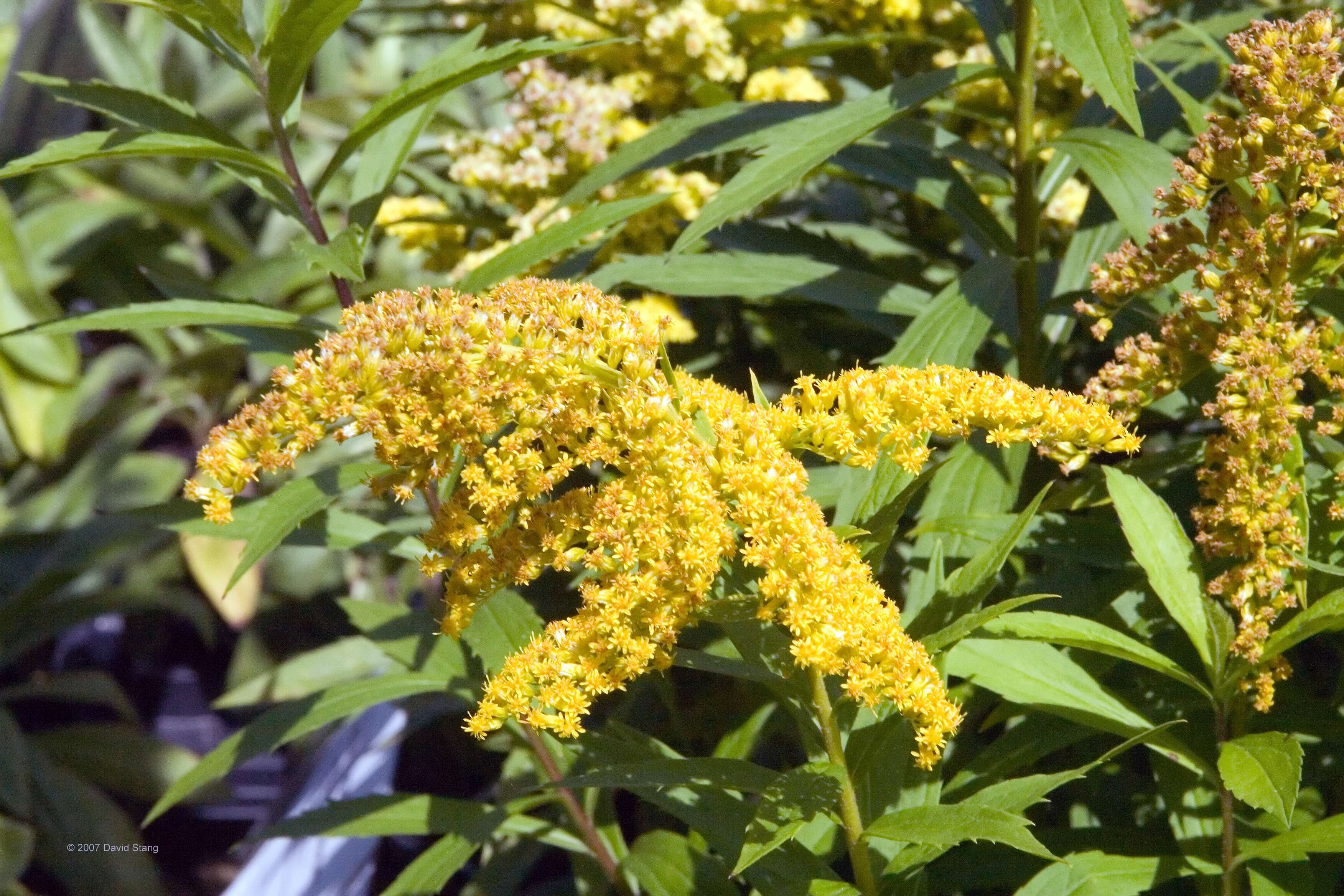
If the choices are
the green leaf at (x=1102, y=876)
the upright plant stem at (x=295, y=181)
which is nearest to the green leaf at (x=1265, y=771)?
the green leaf at (x=1102, y=876)

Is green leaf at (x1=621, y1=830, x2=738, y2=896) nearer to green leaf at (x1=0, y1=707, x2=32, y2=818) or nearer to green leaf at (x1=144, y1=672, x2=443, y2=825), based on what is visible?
green leaf at (x1=144, y1=672, x2=443, y2=825)

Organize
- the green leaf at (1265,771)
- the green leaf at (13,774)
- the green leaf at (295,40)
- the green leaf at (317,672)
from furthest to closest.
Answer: the green leaf at (13,774)
the green leaf at (317,672)
the green leaf at (295,40)
the green leaf at (1265,771)

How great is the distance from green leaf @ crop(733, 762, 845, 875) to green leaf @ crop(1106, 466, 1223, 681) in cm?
35

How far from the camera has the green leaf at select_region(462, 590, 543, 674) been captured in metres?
1.39

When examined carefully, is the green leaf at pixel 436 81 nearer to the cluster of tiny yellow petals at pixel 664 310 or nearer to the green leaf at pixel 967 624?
the cluster of tiny yellow petals at pixel 664 310

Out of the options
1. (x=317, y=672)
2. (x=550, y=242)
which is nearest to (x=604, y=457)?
(x=550, y=242)

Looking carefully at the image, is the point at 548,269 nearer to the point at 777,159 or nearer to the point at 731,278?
the point at 731,278

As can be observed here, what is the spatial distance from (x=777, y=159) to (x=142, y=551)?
2.13 m

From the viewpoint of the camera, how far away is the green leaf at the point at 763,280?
148 cm

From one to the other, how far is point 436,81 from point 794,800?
835 mm

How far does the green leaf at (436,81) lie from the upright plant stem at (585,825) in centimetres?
74

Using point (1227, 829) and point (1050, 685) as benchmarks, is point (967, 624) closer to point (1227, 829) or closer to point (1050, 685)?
point (1050, 685)

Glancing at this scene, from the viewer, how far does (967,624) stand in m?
0.92

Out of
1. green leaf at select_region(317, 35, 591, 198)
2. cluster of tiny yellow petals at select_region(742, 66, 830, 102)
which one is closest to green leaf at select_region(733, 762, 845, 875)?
green leaf at select_region(317, 35, 591, 198)
